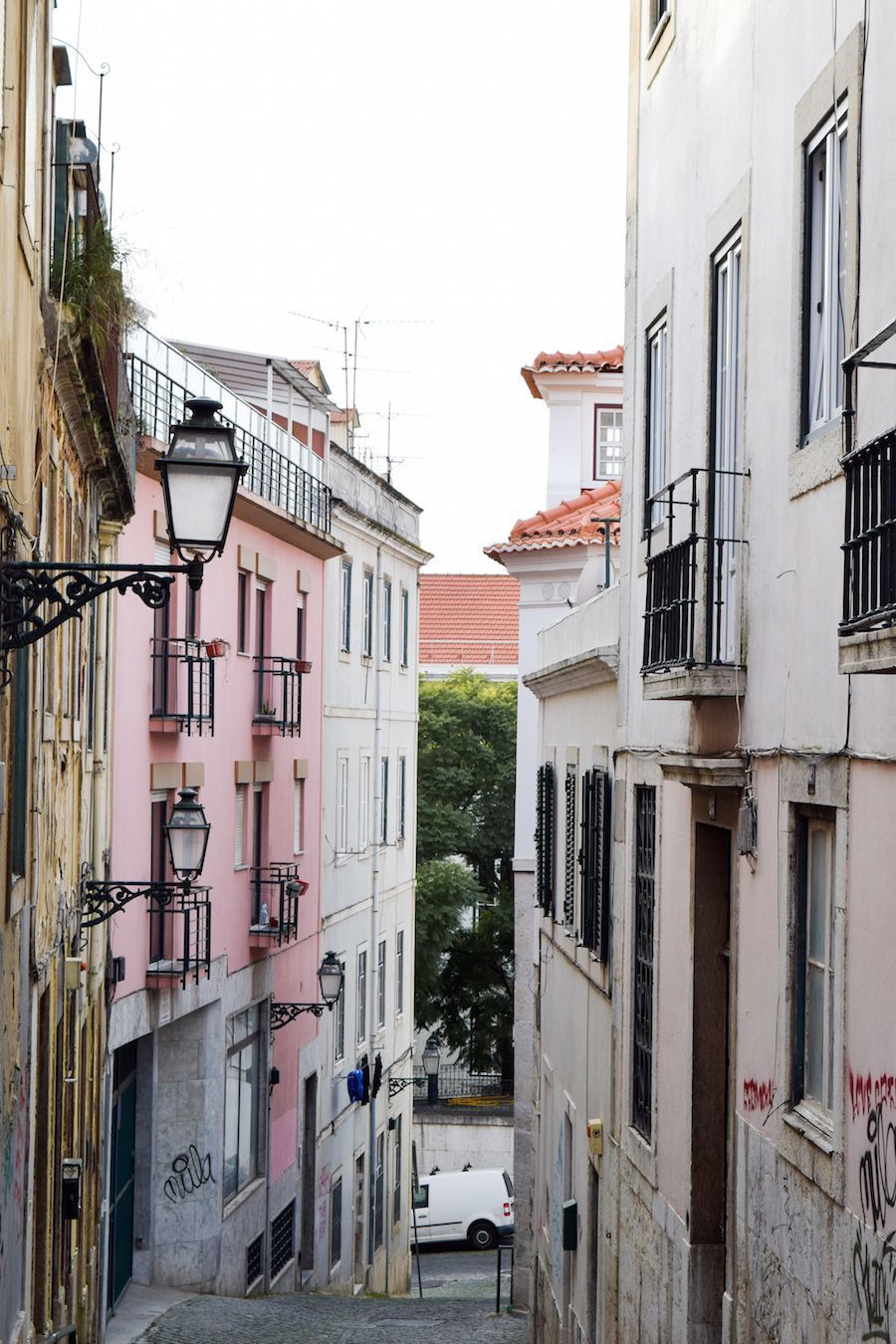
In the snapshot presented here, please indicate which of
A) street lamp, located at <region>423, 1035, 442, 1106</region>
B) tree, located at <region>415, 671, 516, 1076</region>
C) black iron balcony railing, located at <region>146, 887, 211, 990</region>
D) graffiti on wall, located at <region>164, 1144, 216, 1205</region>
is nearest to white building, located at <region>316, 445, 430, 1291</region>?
street lamp, located at <region>423, 1035, 442, 1106</region>

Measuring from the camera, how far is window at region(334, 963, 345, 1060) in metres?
31.2

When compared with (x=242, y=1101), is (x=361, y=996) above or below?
above

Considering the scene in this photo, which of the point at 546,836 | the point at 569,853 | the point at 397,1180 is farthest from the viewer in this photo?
the point at 397,1180

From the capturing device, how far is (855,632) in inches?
241

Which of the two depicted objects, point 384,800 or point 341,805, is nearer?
point 341,805

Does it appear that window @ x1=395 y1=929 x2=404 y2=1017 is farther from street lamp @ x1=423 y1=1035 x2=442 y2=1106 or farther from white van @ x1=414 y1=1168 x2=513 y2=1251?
white van @ x1=414 y1=1168 x2=513 y2=1251

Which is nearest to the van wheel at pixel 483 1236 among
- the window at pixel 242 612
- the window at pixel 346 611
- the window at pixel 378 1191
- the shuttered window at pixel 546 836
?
the window at pixel 378 1191

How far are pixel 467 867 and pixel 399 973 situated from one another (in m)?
8.19

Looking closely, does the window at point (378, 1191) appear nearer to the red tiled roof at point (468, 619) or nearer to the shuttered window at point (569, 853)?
the shuttered window at point (569, 853)

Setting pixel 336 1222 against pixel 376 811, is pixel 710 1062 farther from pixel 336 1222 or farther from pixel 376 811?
pixel 376 811

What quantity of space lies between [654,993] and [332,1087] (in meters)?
19.0

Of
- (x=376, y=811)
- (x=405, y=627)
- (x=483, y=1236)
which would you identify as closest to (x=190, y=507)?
(x=376, y=811)

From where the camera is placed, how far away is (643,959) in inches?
529

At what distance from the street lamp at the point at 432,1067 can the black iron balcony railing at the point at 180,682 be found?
17.7 meters
